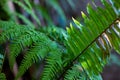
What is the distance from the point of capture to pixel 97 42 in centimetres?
95

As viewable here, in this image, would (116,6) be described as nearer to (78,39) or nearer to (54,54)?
(78,39)

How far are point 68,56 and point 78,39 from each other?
0.27 feet

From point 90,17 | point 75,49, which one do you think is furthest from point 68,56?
point 90,17

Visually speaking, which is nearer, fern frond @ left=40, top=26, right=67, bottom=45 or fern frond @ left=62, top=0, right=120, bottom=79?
fern frond @ left=62, top=0, right=120, bottom=79

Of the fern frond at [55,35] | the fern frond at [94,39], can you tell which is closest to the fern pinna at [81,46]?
the fern frond at [94,39]

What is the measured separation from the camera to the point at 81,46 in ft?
3.12

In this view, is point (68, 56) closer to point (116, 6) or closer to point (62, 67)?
point (62, 67)

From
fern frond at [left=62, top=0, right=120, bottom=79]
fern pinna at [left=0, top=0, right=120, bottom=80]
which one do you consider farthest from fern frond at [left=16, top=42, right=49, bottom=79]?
fern frond at [left=62, top=0, right=120, bottom=79]

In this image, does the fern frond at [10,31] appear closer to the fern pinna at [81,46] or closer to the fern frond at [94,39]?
the fern pinna at [81,46]

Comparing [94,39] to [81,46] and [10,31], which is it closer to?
[81,46]

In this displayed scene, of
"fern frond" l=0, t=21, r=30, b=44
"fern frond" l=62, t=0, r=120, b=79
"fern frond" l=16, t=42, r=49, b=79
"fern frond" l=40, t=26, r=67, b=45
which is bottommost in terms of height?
"fern frond" l=62, t=0, r=120, b=79

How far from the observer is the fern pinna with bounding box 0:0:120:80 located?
910 mm

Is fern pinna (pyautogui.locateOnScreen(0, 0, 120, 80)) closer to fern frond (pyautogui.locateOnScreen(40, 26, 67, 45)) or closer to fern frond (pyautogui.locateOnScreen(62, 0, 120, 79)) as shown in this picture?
fern frond (pyautogui.locateOnScreen(62, 0, 120, 79))

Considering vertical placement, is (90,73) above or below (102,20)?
below
